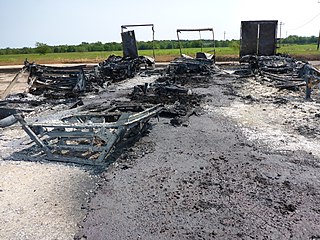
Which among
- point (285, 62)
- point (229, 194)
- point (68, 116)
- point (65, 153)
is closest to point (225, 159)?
point (229, 194)

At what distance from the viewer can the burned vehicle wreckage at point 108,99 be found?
631cm

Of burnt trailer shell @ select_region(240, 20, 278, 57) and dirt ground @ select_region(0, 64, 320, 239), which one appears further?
burnt trailer shell @ select_region(240, 20, 278, 57)

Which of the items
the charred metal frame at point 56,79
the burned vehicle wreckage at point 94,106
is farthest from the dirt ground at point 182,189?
the charred metal frame at point 56,79

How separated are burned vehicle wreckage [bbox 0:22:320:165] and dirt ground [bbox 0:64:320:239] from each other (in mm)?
528

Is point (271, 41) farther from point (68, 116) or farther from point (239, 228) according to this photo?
point (239, 228)

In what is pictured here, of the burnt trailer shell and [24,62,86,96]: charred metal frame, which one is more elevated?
the burnt trailer shell

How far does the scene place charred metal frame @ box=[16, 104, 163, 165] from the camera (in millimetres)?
5973

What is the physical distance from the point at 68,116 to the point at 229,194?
13.8 feet

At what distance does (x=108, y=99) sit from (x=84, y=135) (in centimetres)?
602

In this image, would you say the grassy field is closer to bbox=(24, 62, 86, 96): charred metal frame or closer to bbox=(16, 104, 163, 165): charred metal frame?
bbox=(24, 62, 86, 96): charred metal frame

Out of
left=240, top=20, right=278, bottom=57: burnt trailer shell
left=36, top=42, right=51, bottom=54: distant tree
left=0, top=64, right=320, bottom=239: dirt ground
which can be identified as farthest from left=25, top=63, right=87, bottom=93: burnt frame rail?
left=36, top=42, right=51, bottom=54: distant tree

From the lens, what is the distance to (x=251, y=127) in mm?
7742

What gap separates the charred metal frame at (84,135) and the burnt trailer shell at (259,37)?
1546 centimetres

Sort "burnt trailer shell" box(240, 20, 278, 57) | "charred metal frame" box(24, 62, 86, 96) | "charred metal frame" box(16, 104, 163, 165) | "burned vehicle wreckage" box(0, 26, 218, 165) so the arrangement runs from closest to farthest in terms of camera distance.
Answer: "charred metal frame" box(16, 104, 163, 165)
"burned vehicle wreckage" box(0, 26, 218, 165)
"charred metal frame" box(24, 62, 86, 96)
"burnt trailer shell" box(240, 20, 278, 57)
